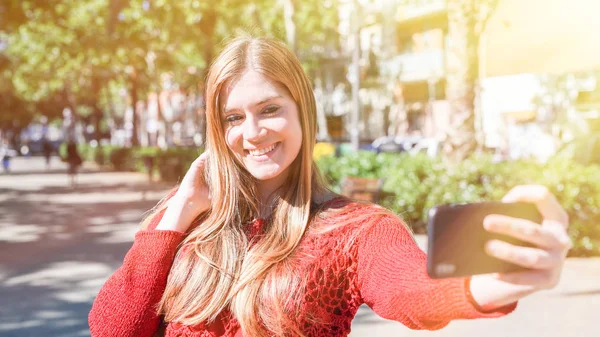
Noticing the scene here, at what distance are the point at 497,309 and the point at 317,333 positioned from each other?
2.32 ft

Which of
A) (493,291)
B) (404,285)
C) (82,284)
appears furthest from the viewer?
(82,284)

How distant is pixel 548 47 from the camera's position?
2.57 meters

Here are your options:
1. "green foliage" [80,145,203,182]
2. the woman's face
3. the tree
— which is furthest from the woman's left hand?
"green foliage" [80,145,203,182]

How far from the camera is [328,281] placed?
6.05ft

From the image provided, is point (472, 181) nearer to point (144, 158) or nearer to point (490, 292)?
point (490, 292)

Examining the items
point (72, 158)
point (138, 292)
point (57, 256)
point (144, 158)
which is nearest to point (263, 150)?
point (138, 292)

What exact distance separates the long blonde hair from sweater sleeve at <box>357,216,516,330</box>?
0.22m

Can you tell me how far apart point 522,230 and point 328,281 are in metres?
0.87

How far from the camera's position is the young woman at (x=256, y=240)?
1.82 metres

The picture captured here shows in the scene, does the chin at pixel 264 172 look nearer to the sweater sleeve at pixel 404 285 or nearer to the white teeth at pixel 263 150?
the white teeth at pixel 263 150

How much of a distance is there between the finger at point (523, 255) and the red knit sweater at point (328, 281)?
432 millimetres

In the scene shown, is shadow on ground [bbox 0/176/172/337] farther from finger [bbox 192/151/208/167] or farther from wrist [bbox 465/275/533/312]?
wrist [bbox 465/275/533/312]

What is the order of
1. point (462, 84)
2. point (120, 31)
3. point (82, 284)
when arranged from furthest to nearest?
point (120, 31), point (462, 84), point (82, 284)

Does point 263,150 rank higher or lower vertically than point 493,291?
higher
